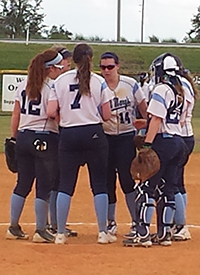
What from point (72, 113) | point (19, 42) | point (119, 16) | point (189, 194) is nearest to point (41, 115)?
point (72, 113)

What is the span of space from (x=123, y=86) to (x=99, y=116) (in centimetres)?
55

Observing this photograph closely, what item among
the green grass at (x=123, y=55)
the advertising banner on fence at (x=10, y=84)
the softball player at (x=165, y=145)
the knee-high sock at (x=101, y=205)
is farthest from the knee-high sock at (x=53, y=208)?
the green grass at (x=123, y=55)

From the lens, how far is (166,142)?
7.11 metres

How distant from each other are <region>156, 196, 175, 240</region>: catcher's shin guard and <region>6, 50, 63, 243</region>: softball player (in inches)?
42.5

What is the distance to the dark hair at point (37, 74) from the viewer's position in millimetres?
7258

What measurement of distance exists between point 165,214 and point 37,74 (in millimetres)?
1869

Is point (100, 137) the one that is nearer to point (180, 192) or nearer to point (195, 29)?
point (180, 192)

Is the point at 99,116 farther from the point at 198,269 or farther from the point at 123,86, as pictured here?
the point at 198,269

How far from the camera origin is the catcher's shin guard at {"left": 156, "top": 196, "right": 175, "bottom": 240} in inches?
288

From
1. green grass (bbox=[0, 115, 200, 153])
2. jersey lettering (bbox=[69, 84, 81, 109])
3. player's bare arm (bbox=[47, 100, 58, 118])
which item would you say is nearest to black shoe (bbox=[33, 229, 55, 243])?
player's bare arm (bbox=[47, 100, 58, 118])

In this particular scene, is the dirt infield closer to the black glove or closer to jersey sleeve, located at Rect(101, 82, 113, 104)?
the black glove

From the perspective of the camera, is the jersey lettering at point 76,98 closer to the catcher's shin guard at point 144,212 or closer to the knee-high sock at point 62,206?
the knee-high sock at point 62,206

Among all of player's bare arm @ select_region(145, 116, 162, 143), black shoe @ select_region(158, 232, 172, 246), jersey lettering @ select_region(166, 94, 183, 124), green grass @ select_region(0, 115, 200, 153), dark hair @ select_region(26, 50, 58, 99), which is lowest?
black shoe @ select_region(158, 232, 172, 246)

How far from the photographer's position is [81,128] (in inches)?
276
